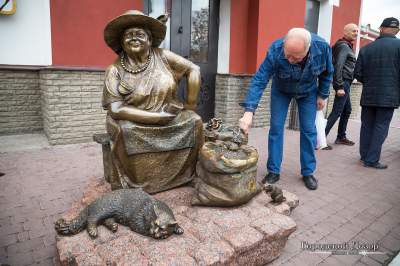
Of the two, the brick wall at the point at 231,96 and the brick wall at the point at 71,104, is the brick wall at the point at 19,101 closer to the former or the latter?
the brick wall at the point at 71,104

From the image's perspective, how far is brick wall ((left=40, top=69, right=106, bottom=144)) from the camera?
200 inches

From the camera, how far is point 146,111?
102 inches

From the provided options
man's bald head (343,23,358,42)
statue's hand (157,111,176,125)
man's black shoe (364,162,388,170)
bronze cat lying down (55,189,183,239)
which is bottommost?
man's black shoe (364,162,388,170)

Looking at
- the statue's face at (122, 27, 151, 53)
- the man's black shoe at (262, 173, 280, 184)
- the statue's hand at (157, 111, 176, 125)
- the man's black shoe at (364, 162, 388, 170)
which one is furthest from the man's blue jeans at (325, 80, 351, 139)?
the statue's face at (122, 27, 151, 53)

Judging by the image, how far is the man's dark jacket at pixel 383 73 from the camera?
4.38 metres

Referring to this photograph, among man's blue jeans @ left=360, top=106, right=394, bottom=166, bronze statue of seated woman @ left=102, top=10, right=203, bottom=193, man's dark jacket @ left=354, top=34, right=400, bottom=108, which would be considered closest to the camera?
bronze statue of seated woman @ left=102, top=10, right=203, bottom=193

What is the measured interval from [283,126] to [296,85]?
0.51 m

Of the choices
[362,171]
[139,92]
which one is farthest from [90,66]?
[362,171]

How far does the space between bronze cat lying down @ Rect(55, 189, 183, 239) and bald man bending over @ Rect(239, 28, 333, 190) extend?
1077 mm

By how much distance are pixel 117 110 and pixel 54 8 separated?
341cm

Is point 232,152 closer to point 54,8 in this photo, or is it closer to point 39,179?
point 39,179

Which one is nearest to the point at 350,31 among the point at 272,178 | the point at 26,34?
the point at 272,178

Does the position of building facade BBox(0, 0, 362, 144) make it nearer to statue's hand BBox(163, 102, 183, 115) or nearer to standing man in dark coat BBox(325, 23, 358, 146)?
standing man in dark coat BBox(325, 23, 358, 146)

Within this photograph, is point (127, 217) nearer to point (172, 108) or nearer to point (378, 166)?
point (172, 108)
